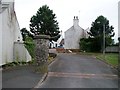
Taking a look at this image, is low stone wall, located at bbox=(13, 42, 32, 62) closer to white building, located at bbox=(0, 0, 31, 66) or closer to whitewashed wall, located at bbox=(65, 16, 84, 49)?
white building, located at bbox=(0, 0, 31, 66)

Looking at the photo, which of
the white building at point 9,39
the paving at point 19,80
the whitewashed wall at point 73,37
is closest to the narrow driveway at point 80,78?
the paving at point 19,80

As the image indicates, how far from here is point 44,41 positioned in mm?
23656

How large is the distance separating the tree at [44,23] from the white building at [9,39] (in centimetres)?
4306

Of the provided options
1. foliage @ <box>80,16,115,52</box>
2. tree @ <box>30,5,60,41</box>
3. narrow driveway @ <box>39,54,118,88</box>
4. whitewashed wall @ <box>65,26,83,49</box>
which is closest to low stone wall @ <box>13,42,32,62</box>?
narrow driveway @ <box>39,54,118,88</box>

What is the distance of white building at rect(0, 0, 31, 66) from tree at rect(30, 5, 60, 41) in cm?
4306

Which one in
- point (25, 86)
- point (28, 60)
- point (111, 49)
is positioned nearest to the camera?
point (25, 86)

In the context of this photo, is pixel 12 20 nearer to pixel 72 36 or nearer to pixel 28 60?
pixel 28 60

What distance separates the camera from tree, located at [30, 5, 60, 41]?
7862cm

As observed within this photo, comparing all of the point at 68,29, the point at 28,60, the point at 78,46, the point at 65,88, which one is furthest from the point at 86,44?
the point at 65,88

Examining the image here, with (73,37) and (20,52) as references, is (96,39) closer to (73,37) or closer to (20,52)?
(73,37)

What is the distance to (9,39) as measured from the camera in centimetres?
2973

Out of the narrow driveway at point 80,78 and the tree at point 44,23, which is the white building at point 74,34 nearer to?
the tree at point 44,23

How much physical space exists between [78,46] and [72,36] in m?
4.77

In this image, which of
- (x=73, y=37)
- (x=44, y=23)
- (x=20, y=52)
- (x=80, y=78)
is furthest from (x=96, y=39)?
(x=80, y=78)
